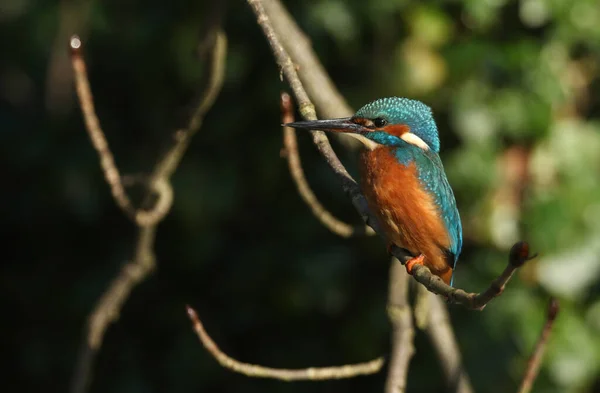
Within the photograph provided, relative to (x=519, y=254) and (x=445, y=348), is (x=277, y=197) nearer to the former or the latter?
(x=445, y=348)

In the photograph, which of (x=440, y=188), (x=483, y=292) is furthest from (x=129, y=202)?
(x=483, y=292)

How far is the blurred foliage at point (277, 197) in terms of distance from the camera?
11.6 ft

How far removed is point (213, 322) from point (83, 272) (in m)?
0.60

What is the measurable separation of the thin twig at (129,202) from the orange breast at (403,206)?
23.4 inches

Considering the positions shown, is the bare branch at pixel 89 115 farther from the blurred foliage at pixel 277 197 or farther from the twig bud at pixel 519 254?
the twig bud at pixel 519 254

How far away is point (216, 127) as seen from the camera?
381 cm

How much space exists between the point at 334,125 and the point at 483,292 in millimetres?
920

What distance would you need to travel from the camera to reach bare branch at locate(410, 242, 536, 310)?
1.35m

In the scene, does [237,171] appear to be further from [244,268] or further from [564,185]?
[564,185]

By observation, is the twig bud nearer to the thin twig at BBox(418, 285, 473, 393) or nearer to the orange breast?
the orange breast

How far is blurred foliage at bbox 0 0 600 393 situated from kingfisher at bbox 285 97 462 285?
92 centimetres

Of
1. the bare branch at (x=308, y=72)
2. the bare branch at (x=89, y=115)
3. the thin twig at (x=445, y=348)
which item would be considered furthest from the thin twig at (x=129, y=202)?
the thin twig at (x=445, y=348)

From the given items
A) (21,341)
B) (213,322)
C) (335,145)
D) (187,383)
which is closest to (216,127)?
(335,145)

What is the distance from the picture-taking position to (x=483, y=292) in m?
1.54
